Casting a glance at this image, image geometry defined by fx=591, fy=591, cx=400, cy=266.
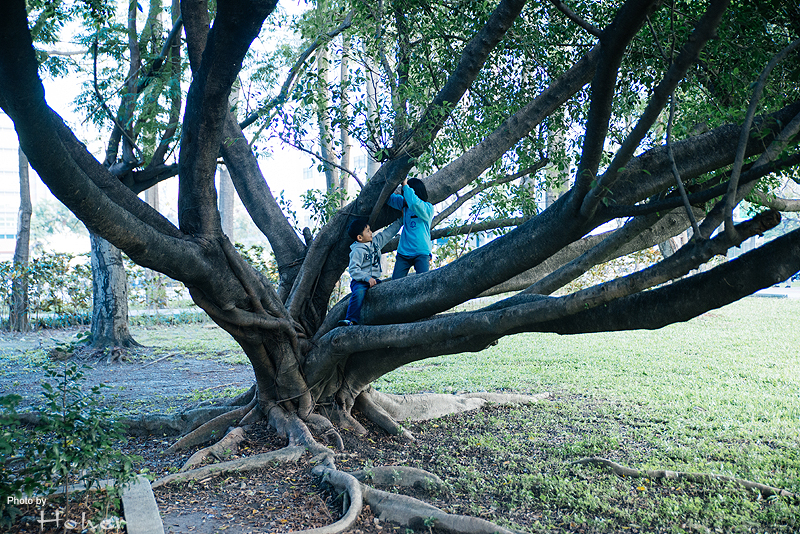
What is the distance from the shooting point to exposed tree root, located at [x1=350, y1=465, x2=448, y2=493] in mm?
4148

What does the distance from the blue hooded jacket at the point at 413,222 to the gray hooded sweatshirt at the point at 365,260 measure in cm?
31

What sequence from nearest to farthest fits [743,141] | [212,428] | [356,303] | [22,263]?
1. [743,141]
2. [356,303]
3. [212,428]
4. [22,263]

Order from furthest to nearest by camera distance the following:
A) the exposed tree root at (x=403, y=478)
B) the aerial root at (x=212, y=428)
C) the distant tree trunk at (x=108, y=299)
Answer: the distant tree trunk at (x=108, y=299)
the aerial root at (x=212, y=428)
the exposed tree root at (x=403, y=478)

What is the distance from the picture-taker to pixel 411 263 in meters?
5.83

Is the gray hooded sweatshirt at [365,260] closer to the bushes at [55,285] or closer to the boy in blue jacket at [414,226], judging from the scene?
the boy in blue jacket at [414,226]

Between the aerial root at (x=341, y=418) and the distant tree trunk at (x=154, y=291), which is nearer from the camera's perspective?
the aerial root at (x=341, y=418)

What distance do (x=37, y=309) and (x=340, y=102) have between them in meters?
11.8

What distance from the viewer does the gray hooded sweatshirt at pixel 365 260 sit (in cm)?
519

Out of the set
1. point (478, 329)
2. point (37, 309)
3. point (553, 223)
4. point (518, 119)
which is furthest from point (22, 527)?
point (37, 309)

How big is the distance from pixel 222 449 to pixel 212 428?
66cm

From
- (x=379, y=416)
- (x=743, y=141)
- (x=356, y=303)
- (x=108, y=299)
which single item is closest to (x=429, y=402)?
(x=379, y=416)

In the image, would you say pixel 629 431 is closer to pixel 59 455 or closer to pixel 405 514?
pixel 405 514

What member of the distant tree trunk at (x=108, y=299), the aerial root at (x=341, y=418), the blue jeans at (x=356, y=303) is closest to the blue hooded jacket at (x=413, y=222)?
the blue jeans at (x=356, y=303)

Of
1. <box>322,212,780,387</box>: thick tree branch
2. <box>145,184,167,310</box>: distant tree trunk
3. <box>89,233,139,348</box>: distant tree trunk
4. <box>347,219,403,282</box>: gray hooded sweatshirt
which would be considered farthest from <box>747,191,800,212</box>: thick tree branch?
<box>145,184,167,310</box>: distant tree trunk
